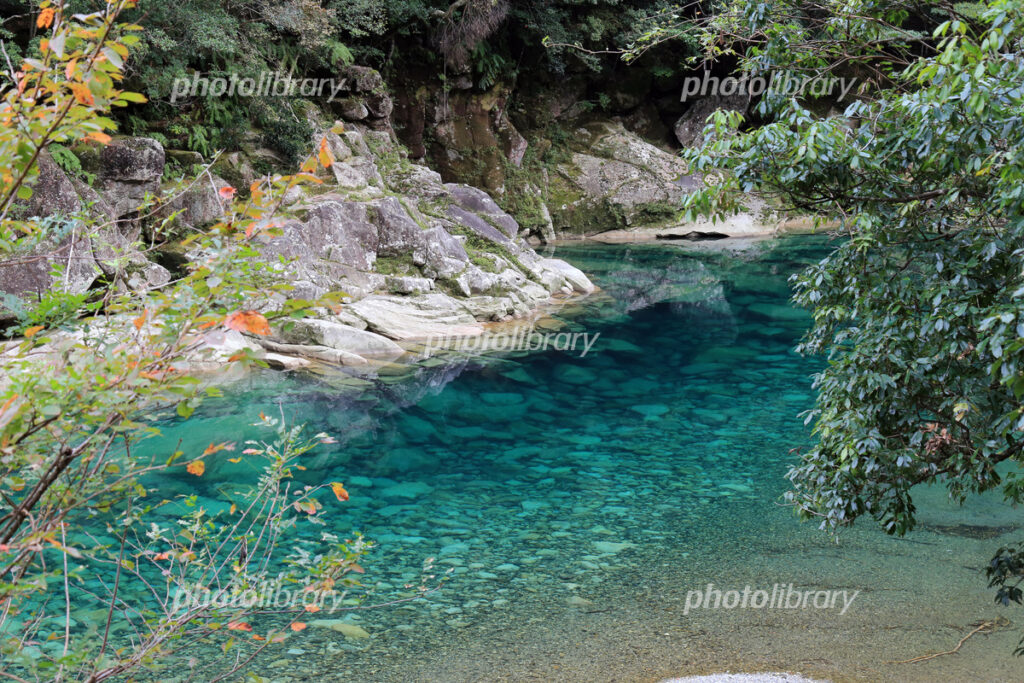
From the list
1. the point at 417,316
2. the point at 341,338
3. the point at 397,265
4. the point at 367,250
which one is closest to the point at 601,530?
the point at 341,338

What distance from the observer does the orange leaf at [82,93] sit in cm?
188

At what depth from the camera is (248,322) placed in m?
1.88

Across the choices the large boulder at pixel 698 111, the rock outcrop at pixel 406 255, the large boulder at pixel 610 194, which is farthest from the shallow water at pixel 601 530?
the large boulder at pixel 698 111

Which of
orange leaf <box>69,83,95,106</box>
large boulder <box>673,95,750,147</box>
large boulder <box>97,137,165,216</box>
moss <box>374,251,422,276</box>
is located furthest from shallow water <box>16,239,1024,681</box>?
large boulder <box>673,95,750,147</box>

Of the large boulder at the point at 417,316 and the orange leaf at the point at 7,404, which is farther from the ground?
the orange leaf at the point at 7,404

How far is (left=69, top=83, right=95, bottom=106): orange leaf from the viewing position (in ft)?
6.15

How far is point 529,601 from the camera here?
609 centimetres

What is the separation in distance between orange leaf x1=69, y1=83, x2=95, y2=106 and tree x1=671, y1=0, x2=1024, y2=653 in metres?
2.94

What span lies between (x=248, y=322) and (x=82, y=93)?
2.38ft

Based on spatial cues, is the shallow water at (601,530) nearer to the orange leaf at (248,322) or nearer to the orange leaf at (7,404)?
the orange leaf at (7,404)

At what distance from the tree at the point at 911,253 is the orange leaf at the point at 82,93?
294 centimetres

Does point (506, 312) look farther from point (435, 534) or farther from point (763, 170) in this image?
point (763, 170)

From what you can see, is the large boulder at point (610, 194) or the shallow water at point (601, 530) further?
the large boulder at point (610, 194)

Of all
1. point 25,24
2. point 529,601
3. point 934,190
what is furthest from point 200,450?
point 25,24
